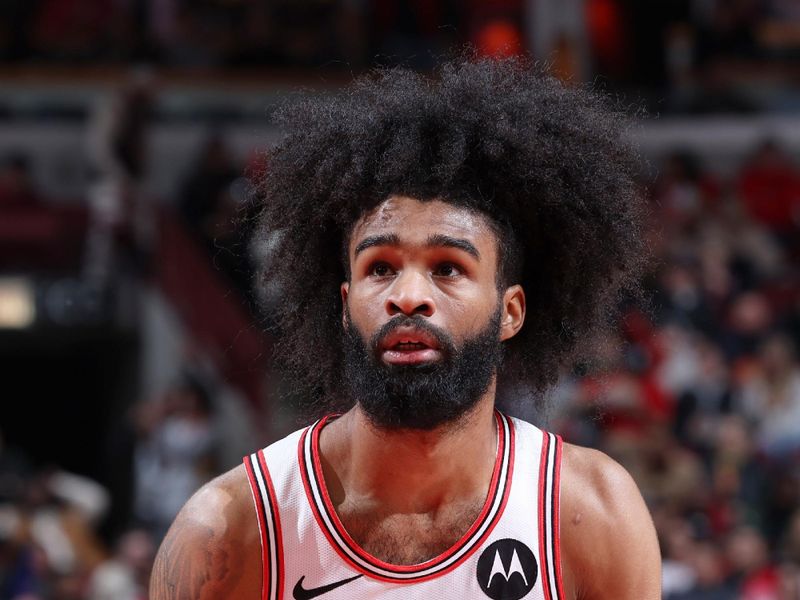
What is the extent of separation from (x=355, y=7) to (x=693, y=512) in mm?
7436

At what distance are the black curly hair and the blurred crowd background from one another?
328 cm

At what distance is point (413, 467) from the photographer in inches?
139

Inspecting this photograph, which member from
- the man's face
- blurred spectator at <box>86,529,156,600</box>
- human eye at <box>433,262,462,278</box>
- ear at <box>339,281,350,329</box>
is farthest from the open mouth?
blurred spectator at <box>86,529,156,600</box>

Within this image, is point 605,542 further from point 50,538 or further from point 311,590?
point 50,538

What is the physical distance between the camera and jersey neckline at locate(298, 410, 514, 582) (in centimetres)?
339

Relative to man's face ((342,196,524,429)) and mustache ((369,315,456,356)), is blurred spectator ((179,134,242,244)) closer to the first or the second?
man's face ((342,196,524,429))

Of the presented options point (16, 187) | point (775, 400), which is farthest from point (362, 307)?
point (16, 187)

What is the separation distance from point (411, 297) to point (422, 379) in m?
0.20

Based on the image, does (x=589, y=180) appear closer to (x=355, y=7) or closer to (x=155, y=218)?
(x=155, y=218)

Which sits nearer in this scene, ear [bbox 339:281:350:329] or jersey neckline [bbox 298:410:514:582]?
jersey neckline [bbox 298:410:514:582]

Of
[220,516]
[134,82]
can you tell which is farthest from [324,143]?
[134,82]

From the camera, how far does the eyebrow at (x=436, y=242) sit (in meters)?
3.36

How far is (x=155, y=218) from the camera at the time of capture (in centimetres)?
1142

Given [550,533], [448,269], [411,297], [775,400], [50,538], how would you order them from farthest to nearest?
1. [50,538]
2. [775,400]
3. [550,533]
4. [448,269]
5. [411,297]
